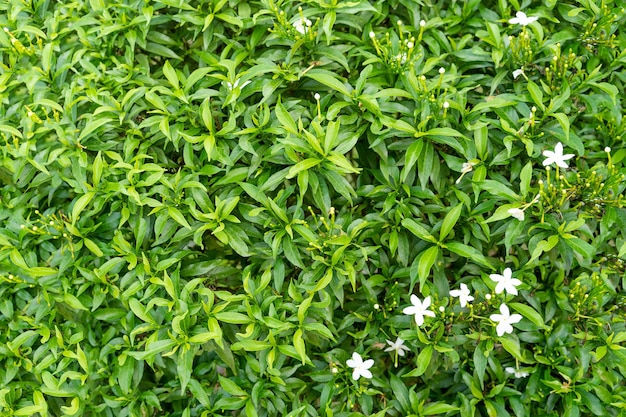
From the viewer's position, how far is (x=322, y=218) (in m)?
2.01

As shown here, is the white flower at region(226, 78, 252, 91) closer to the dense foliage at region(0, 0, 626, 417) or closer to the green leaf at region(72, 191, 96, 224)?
the dense foliage at region(0, 0, 626, 417)

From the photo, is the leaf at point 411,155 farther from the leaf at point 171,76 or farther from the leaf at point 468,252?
the leaf at point 171,76

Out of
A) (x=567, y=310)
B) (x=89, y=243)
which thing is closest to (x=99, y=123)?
(x=89, y=243)

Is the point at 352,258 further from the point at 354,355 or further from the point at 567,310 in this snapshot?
the point at 567,310

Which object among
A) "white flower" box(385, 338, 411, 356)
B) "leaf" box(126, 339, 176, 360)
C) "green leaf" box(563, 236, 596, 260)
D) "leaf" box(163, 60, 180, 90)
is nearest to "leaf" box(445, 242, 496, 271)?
"green leaf" box(563, 236, 596, 260)

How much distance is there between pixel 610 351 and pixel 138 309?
1448 millimetres

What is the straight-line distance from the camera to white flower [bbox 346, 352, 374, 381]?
2.08 m

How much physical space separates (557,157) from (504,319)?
1.66 ft

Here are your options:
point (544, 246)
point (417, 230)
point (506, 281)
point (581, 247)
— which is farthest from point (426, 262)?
point (581, 247)

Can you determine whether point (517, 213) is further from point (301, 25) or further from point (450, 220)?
point (301, 25)

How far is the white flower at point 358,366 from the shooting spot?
208cm

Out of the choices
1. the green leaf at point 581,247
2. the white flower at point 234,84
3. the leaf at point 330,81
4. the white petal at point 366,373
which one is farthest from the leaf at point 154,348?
the green leaf at point 581,247

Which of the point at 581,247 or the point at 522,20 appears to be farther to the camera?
the point at 522,20

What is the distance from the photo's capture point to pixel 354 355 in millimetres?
2080
